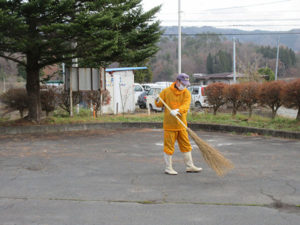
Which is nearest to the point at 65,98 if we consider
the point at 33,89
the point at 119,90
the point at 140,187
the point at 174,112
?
the point at 33,89

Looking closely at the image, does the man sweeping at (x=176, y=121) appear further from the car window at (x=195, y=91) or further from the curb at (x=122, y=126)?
the car window at (x=195, y=91)

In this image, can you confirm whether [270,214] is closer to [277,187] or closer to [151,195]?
[277,187]

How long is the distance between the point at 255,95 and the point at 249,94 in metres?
0.32

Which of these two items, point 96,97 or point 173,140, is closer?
point 173,140

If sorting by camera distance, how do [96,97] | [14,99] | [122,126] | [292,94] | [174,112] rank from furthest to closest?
[96,97]
[14,99]
[122,126]
[292,94]
[174,112]

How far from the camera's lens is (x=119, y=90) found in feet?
66.9

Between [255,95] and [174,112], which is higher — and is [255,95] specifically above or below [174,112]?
above

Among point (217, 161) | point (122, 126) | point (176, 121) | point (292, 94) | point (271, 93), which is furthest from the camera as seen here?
point (122, 126)

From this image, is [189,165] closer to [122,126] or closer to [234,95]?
[122,126]

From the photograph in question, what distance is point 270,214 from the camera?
4641mm

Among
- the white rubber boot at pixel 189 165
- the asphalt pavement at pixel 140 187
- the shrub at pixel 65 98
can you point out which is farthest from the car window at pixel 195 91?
the white rubber boot at pixel 189 165

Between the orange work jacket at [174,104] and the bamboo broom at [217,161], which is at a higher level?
the orange work jacket at [174,104]

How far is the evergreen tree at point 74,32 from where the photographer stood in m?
11.6

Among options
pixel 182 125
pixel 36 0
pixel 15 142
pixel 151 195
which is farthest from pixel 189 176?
pixel 36 0
